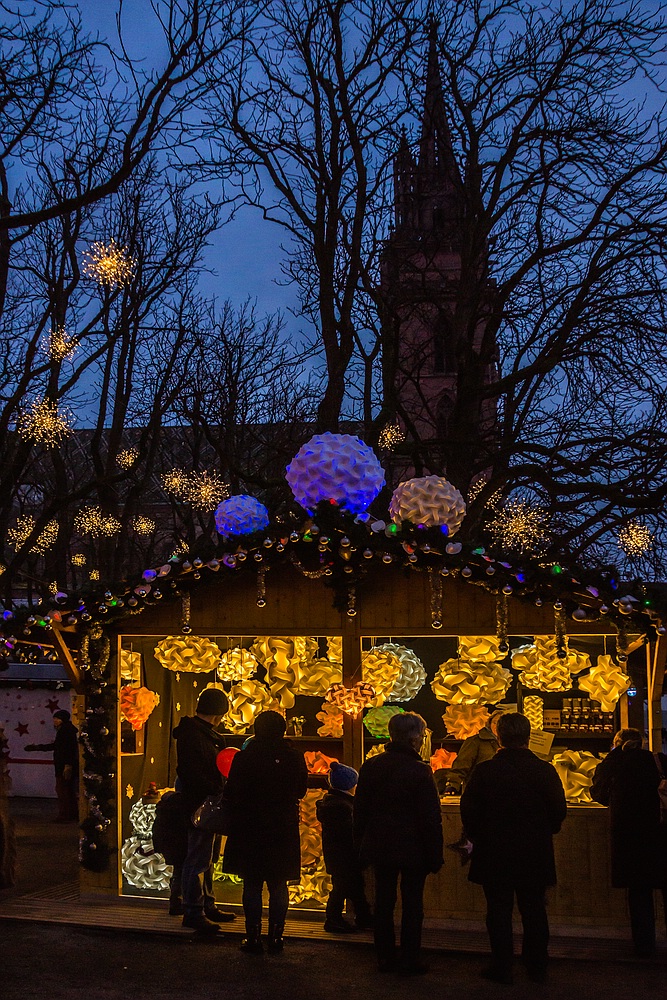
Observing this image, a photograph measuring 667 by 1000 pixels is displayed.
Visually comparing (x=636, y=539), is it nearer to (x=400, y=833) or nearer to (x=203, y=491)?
(x=203, y=491)

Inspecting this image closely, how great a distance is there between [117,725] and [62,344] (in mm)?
7258

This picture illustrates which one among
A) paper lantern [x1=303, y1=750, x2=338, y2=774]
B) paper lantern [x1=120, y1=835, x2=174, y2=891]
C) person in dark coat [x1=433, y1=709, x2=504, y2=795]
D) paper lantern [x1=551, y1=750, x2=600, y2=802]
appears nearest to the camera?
paper lantern [x1=551, y1=750, x2=600, y2=802]

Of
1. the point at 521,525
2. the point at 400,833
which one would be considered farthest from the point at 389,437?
the point at 400,833

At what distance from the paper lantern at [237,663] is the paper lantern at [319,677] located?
0.47 metres

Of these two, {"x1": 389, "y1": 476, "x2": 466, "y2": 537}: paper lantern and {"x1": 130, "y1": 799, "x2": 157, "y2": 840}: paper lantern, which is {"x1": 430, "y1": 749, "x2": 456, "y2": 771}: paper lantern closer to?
{"x1": 389, "y1": 476, "x2": 466, "y2": 537}: paper lantern

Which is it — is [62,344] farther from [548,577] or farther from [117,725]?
[548,577]

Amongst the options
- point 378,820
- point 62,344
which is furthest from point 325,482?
point 62,344

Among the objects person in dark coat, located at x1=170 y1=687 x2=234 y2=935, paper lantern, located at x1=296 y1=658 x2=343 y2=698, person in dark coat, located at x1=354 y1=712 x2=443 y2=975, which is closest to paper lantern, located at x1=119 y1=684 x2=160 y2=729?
person in dark coat, located at x1=170 y1=687 x2=234 y2=935

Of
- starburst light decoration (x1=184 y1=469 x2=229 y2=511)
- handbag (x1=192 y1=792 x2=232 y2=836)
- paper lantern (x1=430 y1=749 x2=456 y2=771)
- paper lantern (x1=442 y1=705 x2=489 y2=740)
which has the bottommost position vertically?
handbag (x1=192 y1=792 x2=232 y2=836)

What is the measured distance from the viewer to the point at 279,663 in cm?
909

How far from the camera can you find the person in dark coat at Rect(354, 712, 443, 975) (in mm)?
6402

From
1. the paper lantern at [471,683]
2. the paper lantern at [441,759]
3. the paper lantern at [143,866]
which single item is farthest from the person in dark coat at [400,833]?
the paper lantern at [143,866]

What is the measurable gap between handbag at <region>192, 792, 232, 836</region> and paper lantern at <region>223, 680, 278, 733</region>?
1325mm

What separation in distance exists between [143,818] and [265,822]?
2234 millimetres
